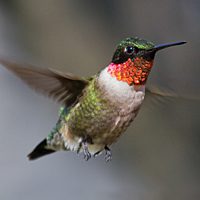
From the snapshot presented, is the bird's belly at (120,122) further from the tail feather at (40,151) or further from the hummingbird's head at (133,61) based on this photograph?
the tail feather at (40,151)

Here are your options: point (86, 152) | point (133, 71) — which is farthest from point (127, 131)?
point (133, 71)

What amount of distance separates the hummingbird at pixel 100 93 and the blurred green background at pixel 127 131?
1.46 metres

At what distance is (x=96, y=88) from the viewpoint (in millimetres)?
2189

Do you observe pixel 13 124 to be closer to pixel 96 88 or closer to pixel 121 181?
pixel 121 181

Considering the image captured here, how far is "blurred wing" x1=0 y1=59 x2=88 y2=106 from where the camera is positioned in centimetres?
203

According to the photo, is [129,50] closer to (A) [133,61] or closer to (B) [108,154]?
(A) [133,61]

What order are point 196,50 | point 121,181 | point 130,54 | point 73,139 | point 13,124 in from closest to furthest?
point 130,54 < point 73,139 < point 196,50 < point 121,181 < point 13,124

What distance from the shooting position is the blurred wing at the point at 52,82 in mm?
2030

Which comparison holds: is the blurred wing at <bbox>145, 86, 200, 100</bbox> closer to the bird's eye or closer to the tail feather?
the bird's eye

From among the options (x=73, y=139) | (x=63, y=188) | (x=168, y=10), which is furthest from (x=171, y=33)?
(x=73, y=139)

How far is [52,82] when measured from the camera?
7.27 ft

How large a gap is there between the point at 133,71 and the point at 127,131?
2.13 meters

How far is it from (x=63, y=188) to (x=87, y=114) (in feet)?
9.98

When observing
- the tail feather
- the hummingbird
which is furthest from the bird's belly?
the tail feather
